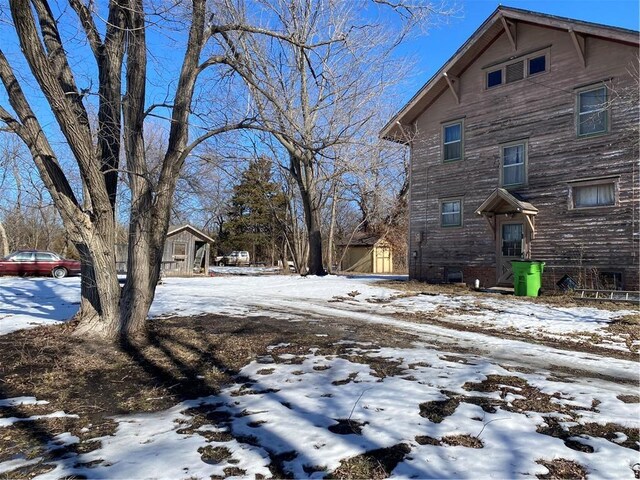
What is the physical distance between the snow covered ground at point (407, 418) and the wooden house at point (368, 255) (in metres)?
30.9

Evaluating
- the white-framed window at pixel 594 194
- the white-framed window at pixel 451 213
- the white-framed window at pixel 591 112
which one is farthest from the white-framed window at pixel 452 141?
the white-framed window at pixel 594 194

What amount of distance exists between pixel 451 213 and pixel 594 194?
5.33m

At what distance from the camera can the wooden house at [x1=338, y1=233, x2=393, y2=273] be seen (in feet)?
126

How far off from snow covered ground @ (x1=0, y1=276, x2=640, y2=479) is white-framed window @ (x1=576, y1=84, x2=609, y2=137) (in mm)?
9110

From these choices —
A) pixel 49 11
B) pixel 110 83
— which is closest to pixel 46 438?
pixel 110 83

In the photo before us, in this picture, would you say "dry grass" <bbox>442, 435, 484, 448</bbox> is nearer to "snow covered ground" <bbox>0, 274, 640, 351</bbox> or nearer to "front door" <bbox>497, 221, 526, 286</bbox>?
"snow covered ground" <bbox>0, 274, 640, 351</bbox>

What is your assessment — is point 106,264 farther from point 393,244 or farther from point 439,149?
point 393,244

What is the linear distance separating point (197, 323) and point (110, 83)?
4.38m

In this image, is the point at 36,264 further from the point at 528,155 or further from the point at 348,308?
the point at 528,155

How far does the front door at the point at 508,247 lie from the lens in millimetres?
15961

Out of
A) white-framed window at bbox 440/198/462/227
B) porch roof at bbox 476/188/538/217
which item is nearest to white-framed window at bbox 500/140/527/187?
porch roof at bbox 476/188/538/217

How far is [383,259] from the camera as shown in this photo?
39.3m

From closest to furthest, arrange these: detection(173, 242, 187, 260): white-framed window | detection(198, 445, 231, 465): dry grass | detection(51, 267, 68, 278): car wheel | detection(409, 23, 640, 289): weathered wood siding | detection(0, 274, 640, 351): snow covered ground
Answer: detection(198, 445, 231, 465): dry grass → detection(0, 274, 640, 351): snow covered ground → detection(409, 23, 640, 289): weathered wood siding → detection(51, 267, 68, 278): car wheel → detection(173, 242, 187, 260): white-framed window

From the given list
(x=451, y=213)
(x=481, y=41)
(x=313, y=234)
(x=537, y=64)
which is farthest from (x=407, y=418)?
(x=313, y=234)
